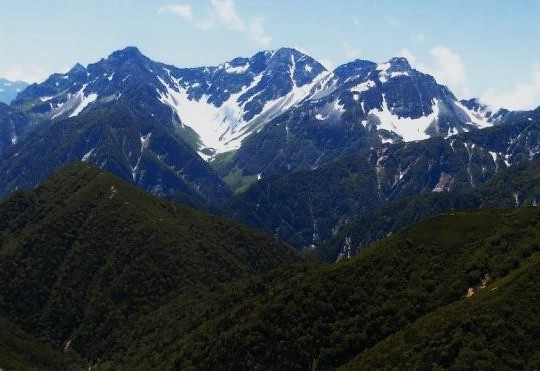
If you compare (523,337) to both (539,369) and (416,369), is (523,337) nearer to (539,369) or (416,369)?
(539,369)

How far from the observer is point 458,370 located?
195m

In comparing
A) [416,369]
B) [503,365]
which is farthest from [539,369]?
[416,369]

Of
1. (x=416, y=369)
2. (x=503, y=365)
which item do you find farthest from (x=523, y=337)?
(x=416, y=369)

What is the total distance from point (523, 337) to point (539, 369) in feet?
42.4

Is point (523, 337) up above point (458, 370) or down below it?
above

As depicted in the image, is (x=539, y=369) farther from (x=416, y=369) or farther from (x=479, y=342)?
(x=416, y=369)

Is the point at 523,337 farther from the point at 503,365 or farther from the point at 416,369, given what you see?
the point at 416,369

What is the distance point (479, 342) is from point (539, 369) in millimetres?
17433

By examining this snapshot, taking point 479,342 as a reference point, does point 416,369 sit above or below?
below

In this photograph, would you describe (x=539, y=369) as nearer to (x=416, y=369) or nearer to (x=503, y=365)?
(x=503, y=365)

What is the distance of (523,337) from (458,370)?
2143cm

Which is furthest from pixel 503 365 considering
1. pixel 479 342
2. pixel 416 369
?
pixel 416 369

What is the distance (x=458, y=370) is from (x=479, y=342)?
10.9 m

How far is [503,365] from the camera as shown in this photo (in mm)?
193625
